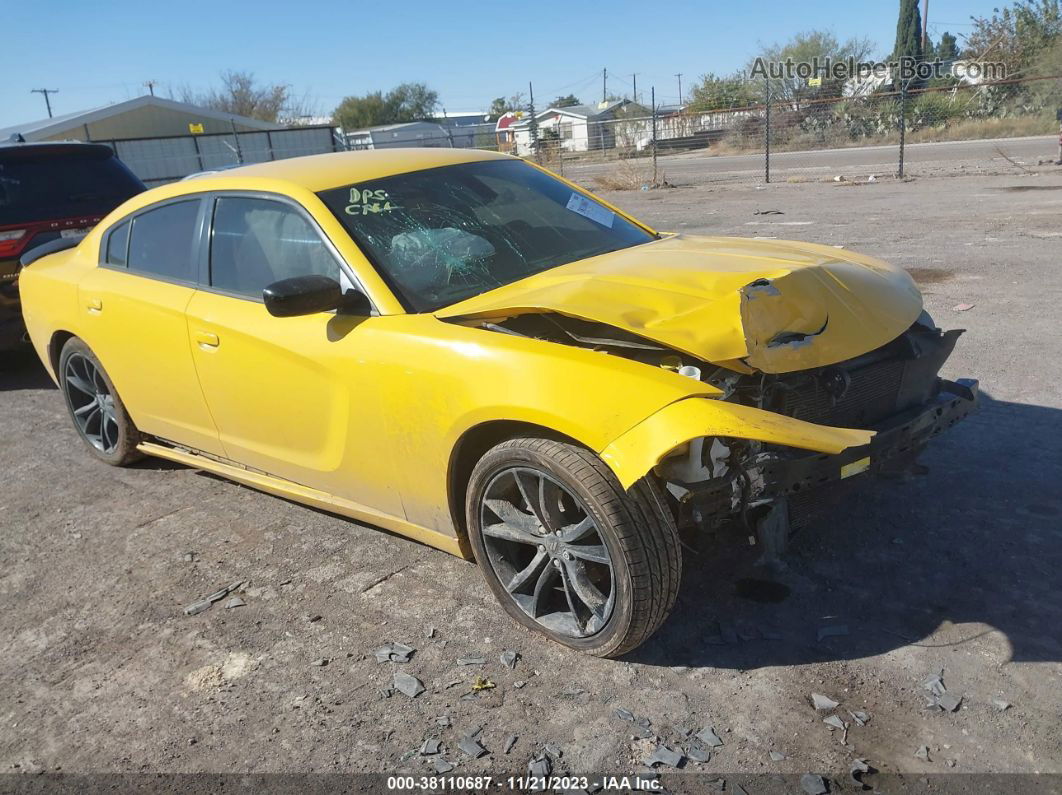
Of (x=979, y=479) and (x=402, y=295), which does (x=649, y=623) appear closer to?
(x=402, y=295)

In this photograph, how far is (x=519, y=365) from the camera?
9.45 feet

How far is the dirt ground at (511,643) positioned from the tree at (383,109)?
7991cm

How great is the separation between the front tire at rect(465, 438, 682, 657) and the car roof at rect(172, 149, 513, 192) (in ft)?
5.41

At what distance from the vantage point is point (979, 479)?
13.1 feet

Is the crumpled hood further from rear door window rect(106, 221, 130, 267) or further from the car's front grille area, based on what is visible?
rear door window rect(106, 221, 130, 267)

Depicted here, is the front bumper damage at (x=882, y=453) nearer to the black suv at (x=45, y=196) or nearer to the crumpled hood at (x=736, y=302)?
the crumpled hood at (x=736, y=302)

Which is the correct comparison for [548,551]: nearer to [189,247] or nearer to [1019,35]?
[189,247]

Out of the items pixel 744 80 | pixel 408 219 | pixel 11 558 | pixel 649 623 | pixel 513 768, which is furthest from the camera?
pixel 744 80

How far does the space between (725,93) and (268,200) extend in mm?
37697

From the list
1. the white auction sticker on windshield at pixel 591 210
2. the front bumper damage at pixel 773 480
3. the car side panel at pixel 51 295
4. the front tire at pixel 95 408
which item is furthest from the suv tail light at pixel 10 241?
the front bumper damage at pixel 773 480

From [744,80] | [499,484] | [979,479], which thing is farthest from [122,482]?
[744,80]

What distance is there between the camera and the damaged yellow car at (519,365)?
2734mm

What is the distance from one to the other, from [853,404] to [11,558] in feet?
13.0

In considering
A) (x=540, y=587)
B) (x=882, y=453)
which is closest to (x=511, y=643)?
(x=540, y=587)
